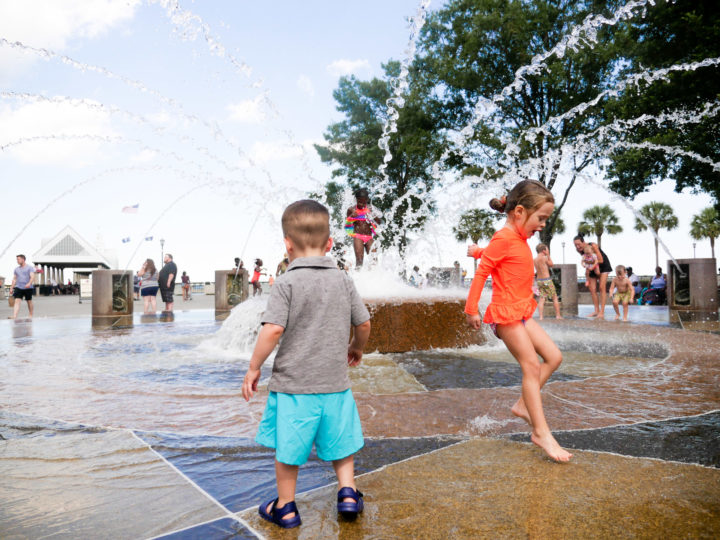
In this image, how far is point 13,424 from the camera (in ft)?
10.4

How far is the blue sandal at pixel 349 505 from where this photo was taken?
1.81 metres

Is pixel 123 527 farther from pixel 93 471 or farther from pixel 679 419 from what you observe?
pixel 679 419

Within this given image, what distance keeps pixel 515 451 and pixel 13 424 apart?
292 cm

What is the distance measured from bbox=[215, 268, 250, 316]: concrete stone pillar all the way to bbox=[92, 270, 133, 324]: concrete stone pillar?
2.59m

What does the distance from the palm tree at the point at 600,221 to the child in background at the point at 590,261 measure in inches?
1933

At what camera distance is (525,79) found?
21.8 m

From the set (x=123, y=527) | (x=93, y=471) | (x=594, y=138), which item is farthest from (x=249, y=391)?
(x=594, y=138)

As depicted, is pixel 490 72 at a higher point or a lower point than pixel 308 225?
higher

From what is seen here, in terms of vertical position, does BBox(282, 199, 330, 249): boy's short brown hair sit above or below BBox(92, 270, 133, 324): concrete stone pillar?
above

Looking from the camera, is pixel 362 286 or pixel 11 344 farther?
pixel 362 286

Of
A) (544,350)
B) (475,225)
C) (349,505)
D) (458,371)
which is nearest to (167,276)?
(458,371)

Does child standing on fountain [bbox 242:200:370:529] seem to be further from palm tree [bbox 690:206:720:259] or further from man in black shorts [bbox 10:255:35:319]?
palm tree [bbox 690:206:720:259]

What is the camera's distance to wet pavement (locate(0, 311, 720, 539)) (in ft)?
5.88

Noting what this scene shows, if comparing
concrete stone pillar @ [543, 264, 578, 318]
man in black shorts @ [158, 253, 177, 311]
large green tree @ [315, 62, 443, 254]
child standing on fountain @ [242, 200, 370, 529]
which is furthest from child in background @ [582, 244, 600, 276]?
large green tree @ [315, 62, 443, 254]
